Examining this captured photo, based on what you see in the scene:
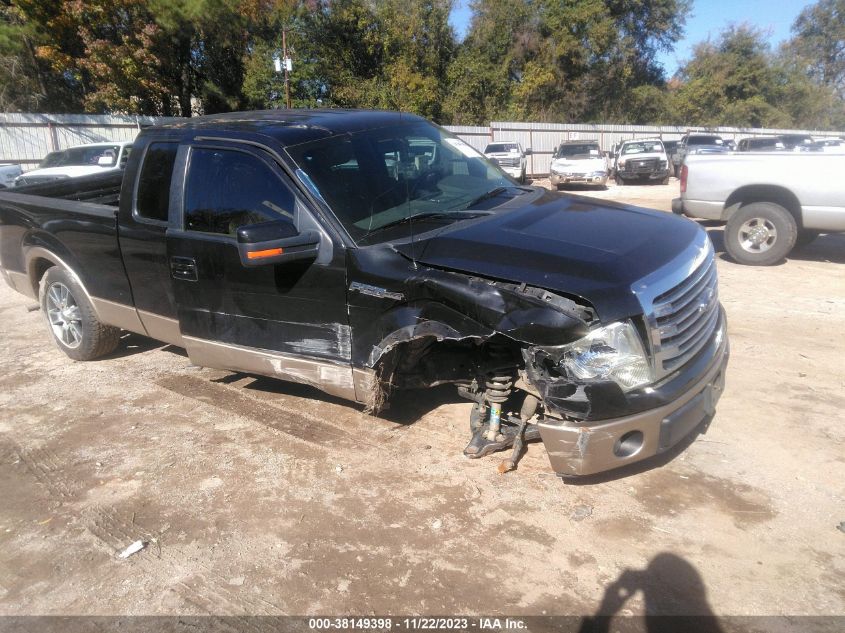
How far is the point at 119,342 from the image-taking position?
5.75 m

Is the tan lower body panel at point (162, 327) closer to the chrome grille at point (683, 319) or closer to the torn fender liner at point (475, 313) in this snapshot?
the torn fender liner at point (475, 313)

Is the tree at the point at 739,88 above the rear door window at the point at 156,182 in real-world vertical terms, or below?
above

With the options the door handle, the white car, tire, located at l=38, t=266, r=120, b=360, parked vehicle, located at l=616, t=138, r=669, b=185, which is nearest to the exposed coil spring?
the door handle

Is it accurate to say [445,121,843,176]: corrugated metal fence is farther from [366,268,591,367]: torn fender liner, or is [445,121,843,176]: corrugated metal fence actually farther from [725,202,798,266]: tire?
[366,268,591,367]: torn fender liner

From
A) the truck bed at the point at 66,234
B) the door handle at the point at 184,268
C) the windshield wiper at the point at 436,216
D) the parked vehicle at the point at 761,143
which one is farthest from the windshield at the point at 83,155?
the parked vehicle at the point at 761,143

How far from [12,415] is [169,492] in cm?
195

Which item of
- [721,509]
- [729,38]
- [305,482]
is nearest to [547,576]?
[721,509]

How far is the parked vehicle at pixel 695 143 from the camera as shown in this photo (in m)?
24.8

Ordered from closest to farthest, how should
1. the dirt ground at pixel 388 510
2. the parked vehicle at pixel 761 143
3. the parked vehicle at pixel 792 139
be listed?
the dirt ground at pixel 388 510
the parked vehicle at pixel 761 143
the parked vehicle at pixel 792 139

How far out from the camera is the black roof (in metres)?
3.88

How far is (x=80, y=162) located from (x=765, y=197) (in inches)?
585

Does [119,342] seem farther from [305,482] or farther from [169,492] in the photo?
[305,482]

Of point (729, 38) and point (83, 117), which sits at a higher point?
point (729, 38)

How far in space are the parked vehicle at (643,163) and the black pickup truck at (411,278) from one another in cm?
1988
